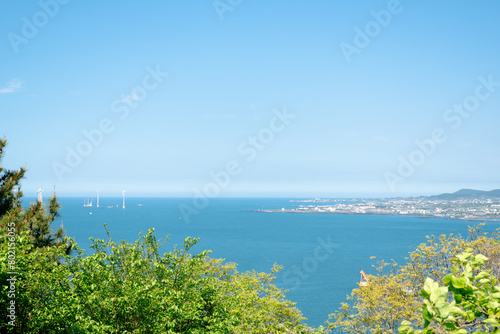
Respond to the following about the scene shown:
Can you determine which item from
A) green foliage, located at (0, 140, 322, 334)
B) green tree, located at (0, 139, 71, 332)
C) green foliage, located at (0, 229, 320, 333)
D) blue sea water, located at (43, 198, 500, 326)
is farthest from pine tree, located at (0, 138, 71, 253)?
blue sea water, located at (43, 198, 500, 326)

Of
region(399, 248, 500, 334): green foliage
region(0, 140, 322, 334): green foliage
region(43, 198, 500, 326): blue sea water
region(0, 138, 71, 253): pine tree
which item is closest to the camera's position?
region(399, 248, 500, 334): green foliage

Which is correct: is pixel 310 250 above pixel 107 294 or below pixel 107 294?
below

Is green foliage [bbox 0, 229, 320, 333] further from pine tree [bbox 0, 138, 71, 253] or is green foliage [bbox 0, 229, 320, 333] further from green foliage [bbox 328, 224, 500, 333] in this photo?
green foliage [bbox 328, 224, 500, 333]

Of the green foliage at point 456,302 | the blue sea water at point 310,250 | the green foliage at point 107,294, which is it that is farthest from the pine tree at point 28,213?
the blue sea water at point 310,250

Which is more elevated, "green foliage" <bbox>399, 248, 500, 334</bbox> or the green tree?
"green foliage" <bbox>399, 248, 500, 334</bbox>

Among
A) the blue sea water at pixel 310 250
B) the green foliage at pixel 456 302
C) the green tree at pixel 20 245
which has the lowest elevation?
the blue sea water at pixel 310 250

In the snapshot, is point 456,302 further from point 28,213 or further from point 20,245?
point 28,213

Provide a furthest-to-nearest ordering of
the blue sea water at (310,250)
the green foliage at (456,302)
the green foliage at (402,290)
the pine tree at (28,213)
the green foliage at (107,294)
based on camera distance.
Answer: the blue sea water at (310,250)
the green foliage at (402,290)
the pine tree at (28,213)
the green foliage at (107,294)
the green foliage at (456,302)

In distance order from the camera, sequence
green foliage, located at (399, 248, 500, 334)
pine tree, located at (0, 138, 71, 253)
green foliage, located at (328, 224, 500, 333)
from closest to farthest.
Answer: green foliage, located at (399, 248, 500, 334) < pine tree, located at (0, 138, 71, 253) < green foliage, located at (328, 224, 500, 333)

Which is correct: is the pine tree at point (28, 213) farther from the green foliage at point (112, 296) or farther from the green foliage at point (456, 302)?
the green foliage at point (456, 302)

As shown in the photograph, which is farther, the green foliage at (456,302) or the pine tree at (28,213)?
the pine tree at (28,213)

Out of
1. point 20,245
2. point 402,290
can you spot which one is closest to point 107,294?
point 20,245

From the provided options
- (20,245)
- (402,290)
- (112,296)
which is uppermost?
(20,245)

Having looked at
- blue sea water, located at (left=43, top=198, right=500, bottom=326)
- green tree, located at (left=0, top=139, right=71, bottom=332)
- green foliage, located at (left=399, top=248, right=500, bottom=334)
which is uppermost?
green foliage, located at (left=399, top=248, right=500, bottom=334)
